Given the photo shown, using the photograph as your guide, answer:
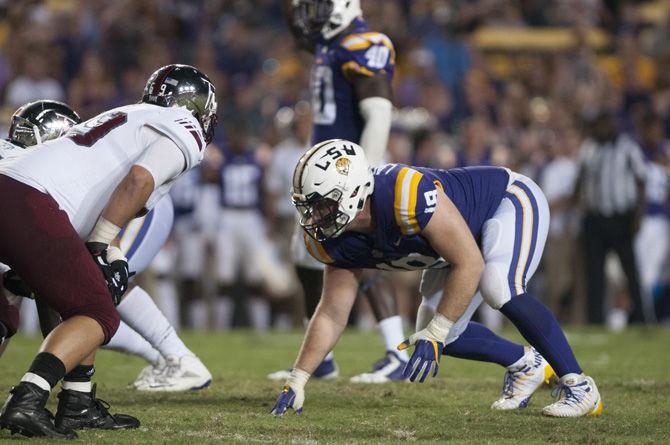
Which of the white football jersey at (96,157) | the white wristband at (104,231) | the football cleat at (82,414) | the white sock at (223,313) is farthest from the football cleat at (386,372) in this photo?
the white sock at (223,313)

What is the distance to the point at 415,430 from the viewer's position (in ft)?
14.1

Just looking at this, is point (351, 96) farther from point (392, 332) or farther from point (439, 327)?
point (439, 327)

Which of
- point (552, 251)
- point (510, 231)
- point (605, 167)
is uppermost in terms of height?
point (510, 231)

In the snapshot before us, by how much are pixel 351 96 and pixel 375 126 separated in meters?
0.31

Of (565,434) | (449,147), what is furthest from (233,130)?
(565,434)

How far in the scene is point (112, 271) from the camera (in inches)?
164

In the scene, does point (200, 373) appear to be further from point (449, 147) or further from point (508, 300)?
point (449, 147)

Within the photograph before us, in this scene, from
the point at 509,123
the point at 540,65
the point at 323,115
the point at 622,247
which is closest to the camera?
the point at 323,115

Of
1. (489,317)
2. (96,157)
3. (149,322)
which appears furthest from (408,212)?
(489,317)

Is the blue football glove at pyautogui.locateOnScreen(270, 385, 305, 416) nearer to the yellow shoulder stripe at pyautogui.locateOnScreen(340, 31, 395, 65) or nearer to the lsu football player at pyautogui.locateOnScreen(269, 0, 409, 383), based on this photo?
the lsu football player at pyautogui.locateOnScreen(269, 0, 409, 383)

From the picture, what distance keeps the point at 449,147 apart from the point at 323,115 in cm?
528

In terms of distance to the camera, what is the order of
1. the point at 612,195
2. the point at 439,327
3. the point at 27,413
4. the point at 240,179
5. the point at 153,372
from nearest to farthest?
1. the point at 27,413
2. the point at 439,327
3. the point at 153,372
4. the point at 612,195
5. the point at 240,179

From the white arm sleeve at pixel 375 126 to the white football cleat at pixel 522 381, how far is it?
1441mm

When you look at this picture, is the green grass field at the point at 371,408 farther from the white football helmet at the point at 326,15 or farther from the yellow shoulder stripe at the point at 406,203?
the white football helmet at the point at 326,15
